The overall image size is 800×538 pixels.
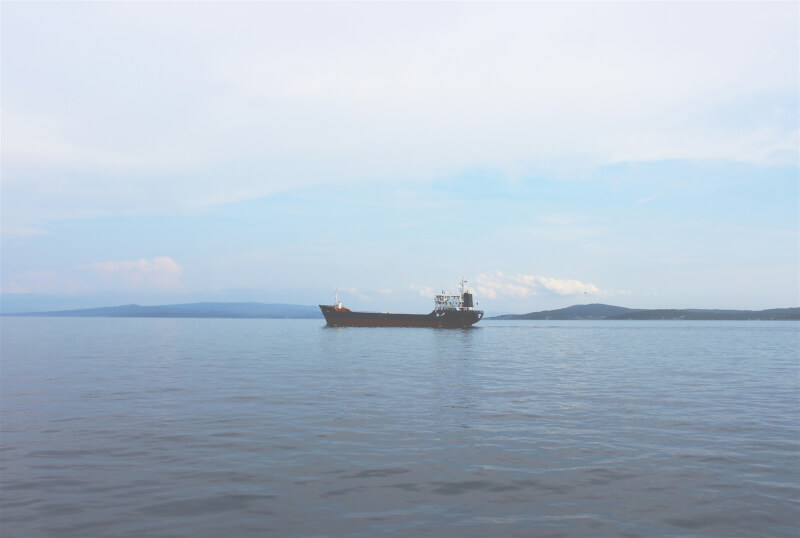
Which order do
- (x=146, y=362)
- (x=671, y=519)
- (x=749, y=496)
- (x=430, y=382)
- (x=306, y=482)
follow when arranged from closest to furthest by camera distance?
(x=671, y=519)
(x=749, y=496)
(x=306, y=482)
(x=430, y=382)
(x=146, y=362)

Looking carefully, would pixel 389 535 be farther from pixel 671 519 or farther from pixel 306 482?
pixel 671 519

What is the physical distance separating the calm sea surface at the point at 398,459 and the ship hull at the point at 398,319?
91917 millimetres

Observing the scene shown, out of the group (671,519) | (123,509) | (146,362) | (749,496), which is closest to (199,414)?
(123,509)

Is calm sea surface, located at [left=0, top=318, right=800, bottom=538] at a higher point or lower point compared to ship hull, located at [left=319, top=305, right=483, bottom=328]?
lower

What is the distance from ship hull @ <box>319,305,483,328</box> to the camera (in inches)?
4739

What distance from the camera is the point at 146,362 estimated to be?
139ft

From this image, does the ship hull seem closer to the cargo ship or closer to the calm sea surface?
the cargo ship

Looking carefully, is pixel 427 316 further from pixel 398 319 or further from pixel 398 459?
pixel 398 459

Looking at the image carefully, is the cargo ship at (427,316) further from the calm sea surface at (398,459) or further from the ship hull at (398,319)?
the calm sea surface at (398,459)

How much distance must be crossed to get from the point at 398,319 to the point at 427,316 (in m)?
8.55

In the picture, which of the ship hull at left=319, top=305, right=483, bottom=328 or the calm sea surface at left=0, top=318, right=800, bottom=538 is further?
the ship hull at left=319, top=305, right=483, bottom=328

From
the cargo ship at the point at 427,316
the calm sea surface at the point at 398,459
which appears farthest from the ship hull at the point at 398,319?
the calm sea surface at the point at 398,459

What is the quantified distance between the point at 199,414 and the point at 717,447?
19.3 m

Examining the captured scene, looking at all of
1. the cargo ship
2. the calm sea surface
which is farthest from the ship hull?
the calm sea surface
